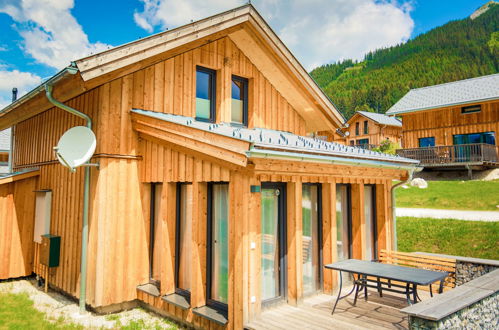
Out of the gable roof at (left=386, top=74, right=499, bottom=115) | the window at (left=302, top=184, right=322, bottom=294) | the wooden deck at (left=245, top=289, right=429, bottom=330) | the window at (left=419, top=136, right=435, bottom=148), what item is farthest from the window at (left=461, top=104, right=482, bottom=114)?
the window at (left=302, top=184, right=322, bottom=294)

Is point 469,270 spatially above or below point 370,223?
below

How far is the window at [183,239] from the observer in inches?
248

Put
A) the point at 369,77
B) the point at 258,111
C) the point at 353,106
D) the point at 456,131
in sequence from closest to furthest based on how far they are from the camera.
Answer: the point at 258,111 < the point at 456,131 < the point at 353,106 < the point at 369,77

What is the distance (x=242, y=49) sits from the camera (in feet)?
28.3

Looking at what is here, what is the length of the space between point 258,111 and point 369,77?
83332mm

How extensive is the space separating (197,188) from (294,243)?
6.39ft

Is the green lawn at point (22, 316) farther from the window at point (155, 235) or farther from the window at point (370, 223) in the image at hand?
the window at point (370, 223)

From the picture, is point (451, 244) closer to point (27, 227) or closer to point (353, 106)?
point (27, 227)

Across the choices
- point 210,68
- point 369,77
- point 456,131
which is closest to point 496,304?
point 210,68

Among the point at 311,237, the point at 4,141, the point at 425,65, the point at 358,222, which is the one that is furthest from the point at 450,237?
the point at 425,65

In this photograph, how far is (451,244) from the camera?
11.0 metres

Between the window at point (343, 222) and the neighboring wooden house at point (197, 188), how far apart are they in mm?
34

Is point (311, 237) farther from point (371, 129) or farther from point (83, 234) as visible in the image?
point (371, 129)

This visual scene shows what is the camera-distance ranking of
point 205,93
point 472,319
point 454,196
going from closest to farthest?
point 472,319 → point 205,93 → point 454,196
